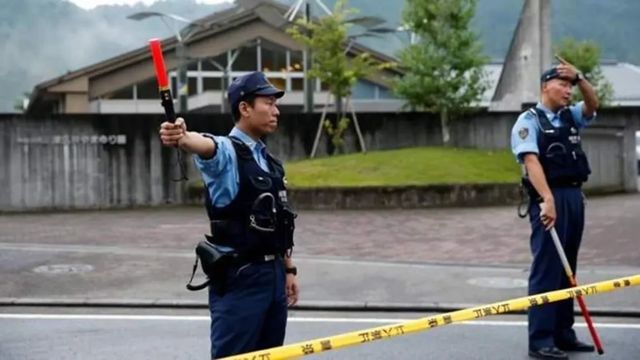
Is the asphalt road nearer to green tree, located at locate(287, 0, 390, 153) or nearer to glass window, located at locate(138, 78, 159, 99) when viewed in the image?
green tree, located at locate(287, 0, 390, 153)

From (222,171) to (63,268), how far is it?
311 inches

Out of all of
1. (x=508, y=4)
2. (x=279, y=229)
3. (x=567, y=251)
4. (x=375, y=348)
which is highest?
(x=508, y=4)

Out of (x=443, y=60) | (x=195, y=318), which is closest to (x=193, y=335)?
(x=195, y=318)

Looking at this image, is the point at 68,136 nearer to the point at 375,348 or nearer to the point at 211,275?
the point at 375,348

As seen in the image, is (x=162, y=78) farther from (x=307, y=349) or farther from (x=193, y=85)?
(x=193, y=85)

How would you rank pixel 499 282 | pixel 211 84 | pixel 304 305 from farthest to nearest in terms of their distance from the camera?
pixel 211 84, pixel 499 282, pixel 304 305

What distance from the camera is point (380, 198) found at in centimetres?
1905

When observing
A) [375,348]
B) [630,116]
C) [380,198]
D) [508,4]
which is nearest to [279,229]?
[375,348]

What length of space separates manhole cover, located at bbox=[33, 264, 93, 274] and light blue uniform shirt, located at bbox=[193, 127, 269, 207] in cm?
748

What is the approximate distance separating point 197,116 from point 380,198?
5.13 meters

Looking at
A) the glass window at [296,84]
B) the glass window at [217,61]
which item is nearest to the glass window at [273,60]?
the glass window at [296,84]

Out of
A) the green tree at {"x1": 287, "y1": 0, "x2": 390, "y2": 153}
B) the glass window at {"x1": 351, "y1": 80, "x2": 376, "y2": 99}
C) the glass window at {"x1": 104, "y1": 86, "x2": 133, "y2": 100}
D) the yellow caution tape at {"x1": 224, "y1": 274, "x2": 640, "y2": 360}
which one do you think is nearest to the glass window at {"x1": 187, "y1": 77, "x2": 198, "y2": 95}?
the glass window at {"x1": 104, "y1": 86, "x2": 133, "y2": 100}

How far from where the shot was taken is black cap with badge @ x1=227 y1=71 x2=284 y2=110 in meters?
4.38

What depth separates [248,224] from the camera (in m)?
4.29
